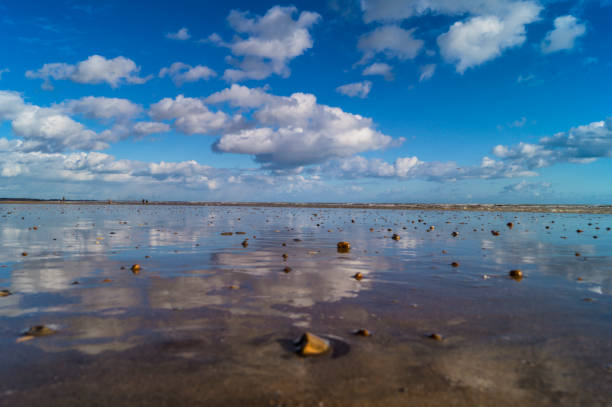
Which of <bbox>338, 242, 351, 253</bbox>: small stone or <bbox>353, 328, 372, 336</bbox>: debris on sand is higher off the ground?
<bbox>338, 242, 351, 253</bbox>: small stone

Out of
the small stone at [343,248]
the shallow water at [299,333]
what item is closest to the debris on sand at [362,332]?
the shallow water at [299,333]

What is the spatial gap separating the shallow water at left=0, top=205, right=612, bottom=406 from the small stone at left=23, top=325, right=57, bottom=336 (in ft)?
0.31

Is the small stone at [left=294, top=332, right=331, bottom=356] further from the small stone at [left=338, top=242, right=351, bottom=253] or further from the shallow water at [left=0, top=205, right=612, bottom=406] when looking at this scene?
the small stone at [left=338, top=242, right=351, bottom=253]

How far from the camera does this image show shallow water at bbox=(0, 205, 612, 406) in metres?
3.21

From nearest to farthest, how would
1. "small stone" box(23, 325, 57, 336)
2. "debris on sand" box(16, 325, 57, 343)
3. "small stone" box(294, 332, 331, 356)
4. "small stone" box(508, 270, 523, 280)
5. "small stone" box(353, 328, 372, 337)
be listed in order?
1. "small stone" box(294, 332, 331, 356)
2. "debris on sand" box(16, 325, 57, 343)
3. "small stone" box(23, 325, 57, 336)
4. "small stone" box(353, 328, 372, 337)
5. "small stone" box(508, 270, 523, 280)

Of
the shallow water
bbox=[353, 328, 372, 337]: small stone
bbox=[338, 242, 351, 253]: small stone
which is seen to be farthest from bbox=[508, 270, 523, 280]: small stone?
bbox=[353, 328, 372, 337]: small stone

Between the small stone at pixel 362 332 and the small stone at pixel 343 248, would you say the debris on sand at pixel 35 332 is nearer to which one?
the small stone at pixel 362 332

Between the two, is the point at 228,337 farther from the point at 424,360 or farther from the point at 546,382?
the point at 546,382

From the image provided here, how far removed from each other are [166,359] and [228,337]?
0.84 metres

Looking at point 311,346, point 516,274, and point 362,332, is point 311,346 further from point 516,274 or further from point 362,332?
point 516,274

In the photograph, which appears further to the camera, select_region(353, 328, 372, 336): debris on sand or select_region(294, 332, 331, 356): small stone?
select_region(353, 328, 372, 336): debris on sand

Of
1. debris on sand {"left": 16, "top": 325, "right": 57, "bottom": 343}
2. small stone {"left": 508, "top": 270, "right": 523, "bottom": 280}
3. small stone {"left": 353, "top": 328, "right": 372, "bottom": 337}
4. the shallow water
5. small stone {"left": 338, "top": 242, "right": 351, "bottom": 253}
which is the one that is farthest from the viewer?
small stone {"left": 338, "top": 242, "right": 351, "bottom": 253}

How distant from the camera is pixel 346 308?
18.8ft

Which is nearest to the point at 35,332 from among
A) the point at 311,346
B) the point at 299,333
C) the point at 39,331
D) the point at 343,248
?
the point at 39,331
